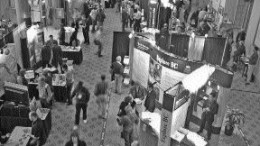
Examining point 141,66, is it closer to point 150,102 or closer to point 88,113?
point 150,102

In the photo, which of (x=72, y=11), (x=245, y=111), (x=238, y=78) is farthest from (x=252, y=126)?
(x=72, y=11)

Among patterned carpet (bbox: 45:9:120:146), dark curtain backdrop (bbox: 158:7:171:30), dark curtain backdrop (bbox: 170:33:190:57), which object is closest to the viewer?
patterned carpet (bbox: 45:9:120:146)

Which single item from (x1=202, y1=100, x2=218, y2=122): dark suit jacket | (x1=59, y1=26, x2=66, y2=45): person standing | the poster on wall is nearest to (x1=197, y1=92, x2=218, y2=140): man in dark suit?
(x1=202, y1=100, x2=218, y2=122): dark suit jacket

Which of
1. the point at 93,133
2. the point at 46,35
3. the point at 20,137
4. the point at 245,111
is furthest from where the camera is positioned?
the point at 46,35

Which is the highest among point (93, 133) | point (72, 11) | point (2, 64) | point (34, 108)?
point (72, 11)

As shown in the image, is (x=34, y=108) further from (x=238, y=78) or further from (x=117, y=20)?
(x=117, y=20)

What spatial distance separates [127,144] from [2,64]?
4353 mm

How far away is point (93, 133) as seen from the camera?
887 centimetres

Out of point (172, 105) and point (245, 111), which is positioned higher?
point (172, 105)

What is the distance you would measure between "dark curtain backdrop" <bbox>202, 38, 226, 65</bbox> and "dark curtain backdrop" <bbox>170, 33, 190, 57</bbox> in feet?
2.21

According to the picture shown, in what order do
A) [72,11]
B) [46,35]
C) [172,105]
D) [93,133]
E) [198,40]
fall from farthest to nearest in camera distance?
[72,11]
[46,35]
[198,40]
[93,133]
[172,105]

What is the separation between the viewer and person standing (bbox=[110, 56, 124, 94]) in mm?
10367

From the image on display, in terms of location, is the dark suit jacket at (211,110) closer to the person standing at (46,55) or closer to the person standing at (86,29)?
the person standing at (46,55)

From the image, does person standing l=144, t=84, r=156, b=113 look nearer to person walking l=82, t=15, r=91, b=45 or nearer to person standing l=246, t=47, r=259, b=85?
person standing l=246, t=47, r=259, b=85
